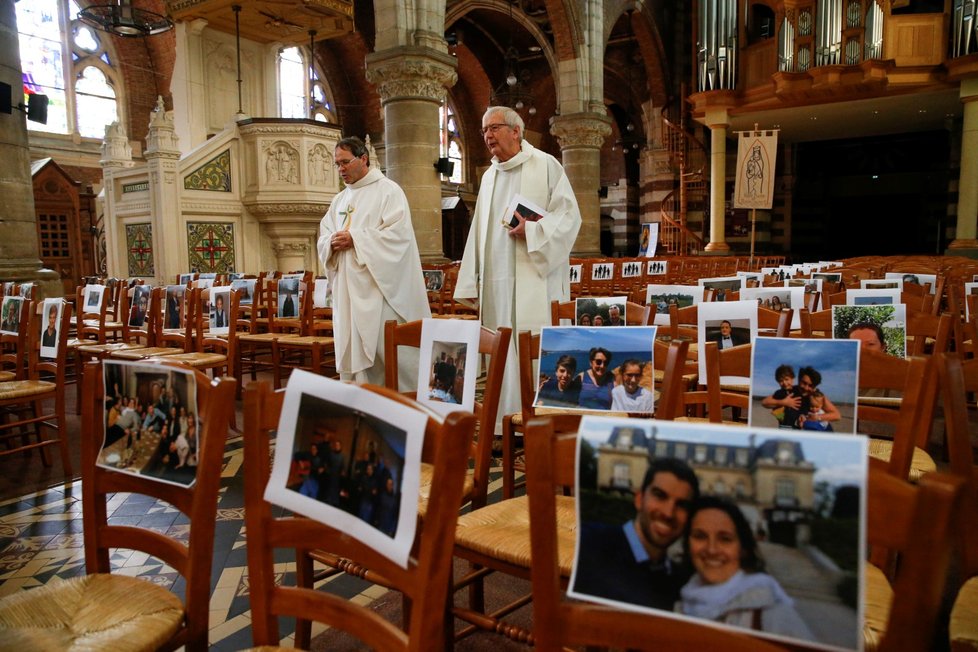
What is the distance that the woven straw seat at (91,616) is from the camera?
1.36 m

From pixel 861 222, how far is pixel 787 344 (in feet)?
72.3

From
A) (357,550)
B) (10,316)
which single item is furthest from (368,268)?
(357,550)

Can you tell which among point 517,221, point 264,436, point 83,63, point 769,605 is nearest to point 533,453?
point 769,605

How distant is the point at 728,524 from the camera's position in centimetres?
84

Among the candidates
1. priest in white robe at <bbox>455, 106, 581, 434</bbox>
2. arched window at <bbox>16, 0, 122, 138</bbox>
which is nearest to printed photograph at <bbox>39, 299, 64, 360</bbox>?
priest in white robe at <bbox>455, 106, 581, 434</bbox>

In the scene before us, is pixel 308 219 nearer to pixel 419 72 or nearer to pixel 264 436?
pixel 419 72

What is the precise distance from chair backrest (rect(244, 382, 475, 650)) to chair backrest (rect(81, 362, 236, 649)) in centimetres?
11

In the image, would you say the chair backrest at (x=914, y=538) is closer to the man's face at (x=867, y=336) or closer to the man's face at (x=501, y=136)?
the man's face at (x=867, y=336)

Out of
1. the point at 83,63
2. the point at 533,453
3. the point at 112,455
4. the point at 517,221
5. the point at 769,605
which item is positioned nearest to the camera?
the point at 769,605

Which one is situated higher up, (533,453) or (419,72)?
(419,72)

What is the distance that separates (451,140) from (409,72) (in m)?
14.8

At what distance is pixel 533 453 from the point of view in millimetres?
1005

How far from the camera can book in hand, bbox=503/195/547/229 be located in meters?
3.74

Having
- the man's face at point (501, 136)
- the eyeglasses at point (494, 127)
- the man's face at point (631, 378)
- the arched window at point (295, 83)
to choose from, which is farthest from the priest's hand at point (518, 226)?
the arched window at point (295, 83)
